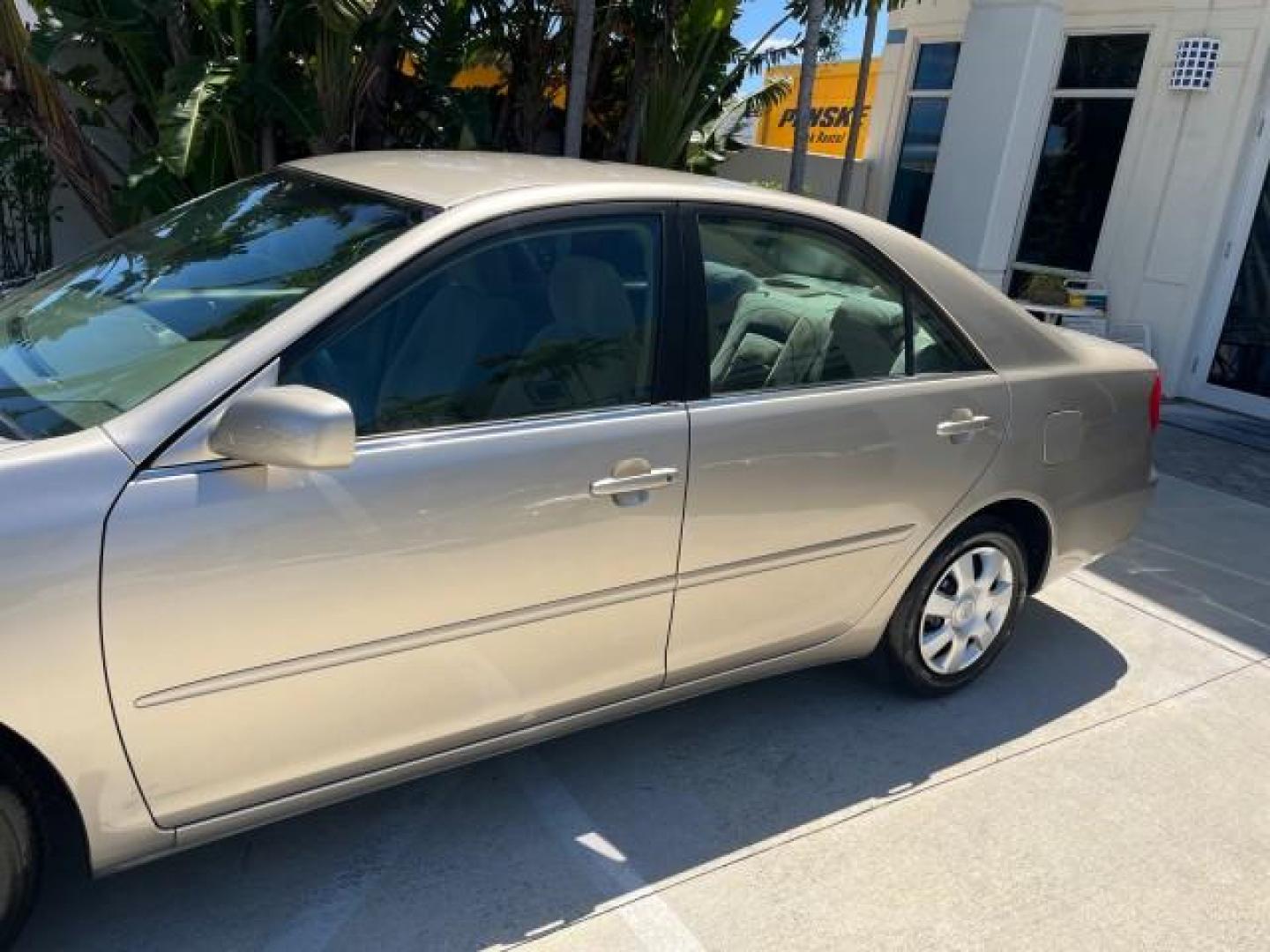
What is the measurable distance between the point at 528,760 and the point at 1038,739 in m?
1.65

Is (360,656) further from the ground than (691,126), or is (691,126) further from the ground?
(691,126)

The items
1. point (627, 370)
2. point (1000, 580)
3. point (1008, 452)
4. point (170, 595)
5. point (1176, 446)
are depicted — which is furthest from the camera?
point (1176, 446)

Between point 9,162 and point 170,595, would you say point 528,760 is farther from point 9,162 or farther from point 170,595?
point 9,162

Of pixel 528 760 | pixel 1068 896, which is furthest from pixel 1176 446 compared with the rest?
pixel 528 760

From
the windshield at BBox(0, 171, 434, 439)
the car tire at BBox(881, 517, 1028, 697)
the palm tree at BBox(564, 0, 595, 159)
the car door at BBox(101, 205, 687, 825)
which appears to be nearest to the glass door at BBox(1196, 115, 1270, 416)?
the palm tree at BBox(564, 0, 595, 159)

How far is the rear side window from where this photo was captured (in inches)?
114

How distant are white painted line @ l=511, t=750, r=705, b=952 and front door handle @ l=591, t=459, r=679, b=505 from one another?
3.05 feet

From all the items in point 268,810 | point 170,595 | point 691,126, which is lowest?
point 268,810

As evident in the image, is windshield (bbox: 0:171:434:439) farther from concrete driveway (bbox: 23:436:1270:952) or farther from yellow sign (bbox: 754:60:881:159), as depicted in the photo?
yellow sign (bbox: 754:60:881:159)

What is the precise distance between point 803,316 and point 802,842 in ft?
4.84

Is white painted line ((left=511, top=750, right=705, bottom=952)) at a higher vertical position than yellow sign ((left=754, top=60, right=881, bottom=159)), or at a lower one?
lower

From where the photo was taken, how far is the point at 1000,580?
370 centimetres

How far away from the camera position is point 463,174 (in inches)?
112

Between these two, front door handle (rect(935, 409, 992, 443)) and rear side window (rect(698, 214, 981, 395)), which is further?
front door handle (rect(935, 409, 992, 443))
